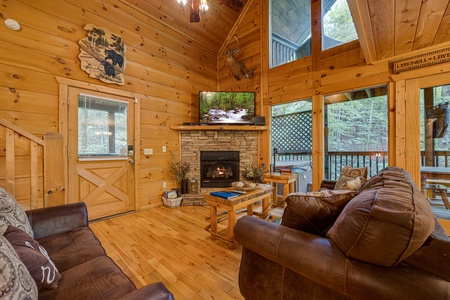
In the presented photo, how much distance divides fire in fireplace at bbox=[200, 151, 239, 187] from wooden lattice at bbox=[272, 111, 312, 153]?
0.99 metres

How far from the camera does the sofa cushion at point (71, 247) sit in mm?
1179

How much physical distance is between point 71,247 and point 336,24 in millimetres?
4674

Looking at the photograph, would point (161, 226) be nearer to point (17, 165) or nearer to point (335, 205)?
point (17, 165)

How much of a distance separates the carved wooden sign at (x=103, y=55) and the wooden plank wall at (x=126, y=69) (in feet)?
0.29

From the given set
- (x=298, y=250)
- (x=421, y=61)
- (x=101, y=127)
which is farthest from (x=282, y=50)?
(x=298, y=250)

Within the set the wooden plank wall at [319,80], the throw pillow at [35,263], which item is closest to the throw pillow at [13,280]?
the throw pillow at [35,263]

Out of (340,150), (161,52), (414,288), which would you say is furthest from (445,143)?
(161,52)

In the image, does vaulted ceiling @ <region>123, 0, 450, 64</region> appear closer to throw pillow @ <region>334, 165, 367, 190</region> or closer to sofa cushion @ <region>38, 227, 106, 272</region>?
throw pillow @ <region>334, 165, 367, 190</region>

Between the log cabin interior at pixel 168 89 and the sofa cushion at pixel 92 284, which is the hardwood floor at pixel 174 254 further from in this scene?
the sofa cushion at pixel 92 284

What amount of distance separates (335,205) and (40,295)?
152 cm

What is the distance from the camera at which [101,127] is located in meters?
3.08

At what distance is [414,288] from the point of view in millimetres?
666

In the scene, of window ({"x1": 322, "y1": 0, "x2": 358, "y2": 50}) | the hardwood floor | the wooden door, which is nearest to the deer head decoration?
window ({"x1": 322, "y1": 0, "x2": 358, "y2": 50})

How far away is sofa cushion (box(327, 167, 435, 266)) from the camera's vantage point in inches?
27.0
